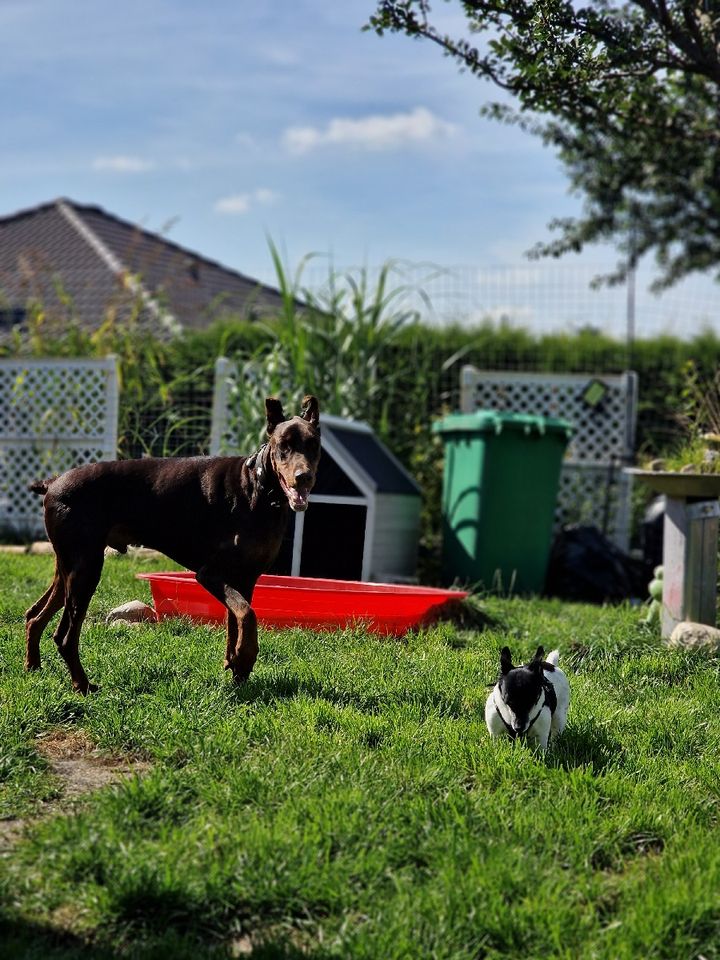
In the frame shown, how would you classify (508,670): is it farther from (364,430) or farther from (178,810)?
(364,430)

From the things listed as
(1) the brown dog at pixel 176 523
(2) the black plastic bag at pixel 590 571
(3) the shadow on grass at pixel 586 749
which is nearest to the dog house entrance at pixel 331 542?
(2) the black plastic bag at pixel 590 571

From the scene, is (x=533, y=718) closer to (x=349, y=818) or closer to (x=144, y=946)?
(x=349, y=818)

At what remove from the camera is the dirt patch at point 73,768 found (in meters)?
3.23

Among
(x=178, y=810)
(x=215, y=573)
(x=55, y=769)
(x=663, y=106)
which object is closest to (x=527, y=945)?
(x=178, y=810)

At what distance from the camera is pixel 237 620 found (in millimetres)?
4195

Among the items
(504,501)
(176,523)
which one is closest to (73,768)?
(176,523)

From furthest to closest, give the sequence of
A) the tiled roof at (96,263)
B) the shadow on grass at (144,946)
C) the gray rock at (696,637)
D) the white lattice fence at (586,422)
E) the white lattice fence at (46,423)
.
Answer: the tiled roof at (96,263)
the white lattice fence at (586,422)
the white lattice fence at (46,423)
the gray rock at (696,637)
the shadow on grass at (144,946)

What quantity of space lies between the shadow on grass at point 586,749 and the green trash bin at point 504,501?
153 inches

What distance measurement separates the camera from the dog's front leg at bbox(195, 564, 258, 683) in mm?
4109

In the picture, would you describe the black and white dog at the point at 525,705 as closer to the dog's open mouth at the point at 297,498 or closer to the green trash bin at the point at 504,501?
the dog's open mouth at the point at 297,498

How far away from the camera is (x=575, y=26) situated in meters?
5.52

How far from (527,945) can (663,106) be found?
6794 millimetres

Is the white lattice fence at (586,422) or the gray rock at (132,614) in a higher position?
the white lattice fence at (586,422)

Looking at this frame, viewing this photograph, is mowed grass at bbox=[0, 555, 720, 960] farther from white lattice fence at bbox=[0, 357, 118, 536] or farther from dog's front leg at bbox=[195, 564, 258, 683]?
white lattice fence at bbox=[0, 357, 118, 536]
